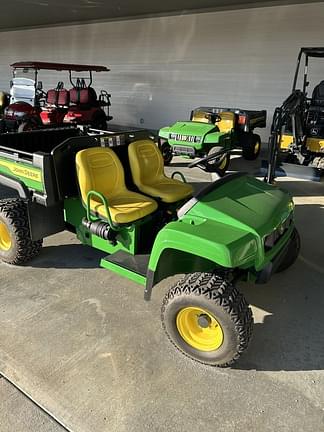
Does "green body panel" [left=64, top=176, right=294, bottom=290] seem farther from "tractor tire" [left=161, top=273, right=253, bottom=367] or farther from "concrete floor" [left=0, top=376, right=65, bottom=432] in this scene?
"concrete floor" [left=0, top=376, right=65, bottom=432]

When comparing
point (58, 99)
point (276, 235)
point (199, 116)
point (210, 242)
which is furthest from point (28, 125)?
point (210, 242)

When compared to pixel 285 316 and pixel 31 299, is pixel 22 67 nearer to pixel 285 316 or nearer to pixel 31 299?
pixel 31 299

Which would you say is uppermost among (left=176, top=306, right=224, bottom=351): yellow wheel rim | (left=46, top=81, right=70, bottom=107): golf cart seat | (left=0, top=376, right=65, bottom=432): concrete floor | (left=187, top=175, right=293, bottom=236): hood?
(left=46, top=81, right=70, bottom=107): golf cart seat

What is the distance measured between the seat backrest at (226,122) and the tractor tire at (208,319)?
5056mm

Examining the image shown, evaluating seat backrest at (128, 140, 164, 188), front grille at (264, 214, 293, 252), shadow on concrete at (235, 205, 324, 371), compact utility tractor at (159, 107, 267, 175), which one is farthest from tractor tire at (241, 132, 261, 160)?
front grille at (264, 214, 293, 252)

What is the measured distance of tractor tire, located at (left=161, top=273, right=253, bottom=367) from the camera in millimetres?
1894

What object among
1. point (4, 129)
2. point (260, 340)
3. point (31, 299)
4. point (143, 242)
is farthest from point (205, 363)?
point (4, 129)

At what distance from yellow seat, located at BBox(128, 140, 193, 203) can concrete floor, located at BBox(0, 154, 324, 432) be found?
709 millimetres

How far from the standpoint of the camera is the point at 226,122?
6.63 m

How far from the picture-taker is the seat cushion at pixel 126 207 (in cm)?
241

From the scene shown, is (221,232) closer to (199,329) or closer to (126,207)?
(199,329)

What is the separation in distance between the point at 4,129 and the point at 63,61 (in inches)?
218

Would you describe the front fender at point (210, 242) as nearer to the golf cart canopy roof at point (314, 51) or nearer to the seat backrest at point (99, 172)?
the seat backrest at point (99, 172)

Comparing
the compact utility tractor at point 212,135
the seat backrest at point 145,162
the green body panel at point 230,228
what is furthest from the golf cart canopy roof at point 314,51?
the green body panel at point 230,228
